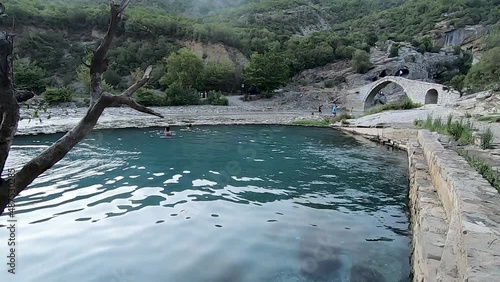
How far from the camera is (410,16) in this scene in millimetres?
85625

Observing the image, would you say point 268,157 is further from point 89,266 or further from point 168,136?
point 89,266

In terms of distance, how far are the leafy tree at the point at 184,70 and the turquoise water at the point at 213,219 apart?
31.1m

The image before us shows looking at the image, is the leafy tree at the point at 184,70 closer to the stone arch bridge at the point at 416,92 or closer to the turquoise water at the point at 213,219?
the stone arch bridge at the point at 416,92

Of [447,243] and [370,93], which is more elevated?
[370,93]

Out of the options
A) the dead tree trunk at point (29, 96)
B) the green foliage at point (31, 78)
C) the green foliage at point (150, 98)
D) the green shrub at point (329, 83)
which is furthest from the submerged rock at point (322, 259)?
the green shrub at point (329, 83)

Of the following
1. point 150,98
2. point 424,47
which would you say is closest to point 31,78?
point 150,98

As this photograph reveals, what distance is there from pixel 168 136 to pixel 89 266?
1477 cm

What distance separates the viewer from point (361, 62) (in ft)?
180

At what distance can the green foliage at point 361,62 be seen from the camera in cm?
5497

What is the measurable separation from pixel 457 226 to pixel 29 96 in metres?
4.15

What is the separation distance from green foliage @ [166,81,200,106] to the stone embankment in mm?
34458

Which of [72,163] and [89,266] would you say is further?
[72,163]

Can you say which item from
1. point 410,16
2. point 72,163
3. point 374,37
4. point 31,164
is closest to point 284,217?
point 31,164

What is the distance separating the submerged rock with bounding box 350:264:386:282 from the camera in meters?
4.88
